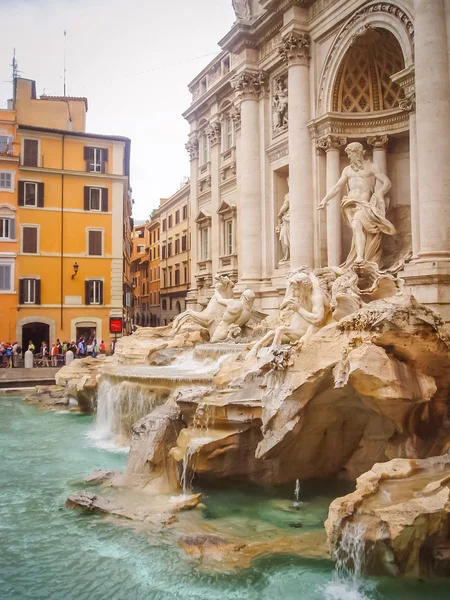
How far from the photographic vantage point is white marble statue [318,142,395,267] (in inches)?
569

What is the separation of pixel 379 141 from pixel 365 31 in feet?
8.81

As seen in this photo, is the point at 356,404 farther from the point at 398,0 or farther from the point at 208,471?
the point at 398,0

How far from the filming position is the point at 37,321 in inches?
1085

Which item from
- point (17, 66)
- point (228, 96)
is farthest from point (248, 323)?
point (17, 66)

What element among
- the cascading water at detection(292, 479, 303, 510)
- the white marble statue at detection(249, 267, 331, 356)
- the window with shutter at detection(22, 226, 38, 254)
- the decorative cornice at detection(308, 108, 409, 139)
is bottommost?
the cascading water at detection(292, 479, 303, 510)

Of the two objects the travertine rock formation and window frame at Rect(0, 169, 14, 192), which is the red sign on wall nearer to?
window frame at Rect(0, 169, 14, 192)

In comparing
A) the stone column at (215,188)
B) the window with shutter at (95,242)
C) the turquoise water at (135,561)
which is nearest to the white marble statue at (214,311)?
the stone column at (215,188)

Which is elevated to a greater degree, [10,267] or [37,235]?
[37,235]

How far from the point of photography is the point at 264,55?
63.6 ft

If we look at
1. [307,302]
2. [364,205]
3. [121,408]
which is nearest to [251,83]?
[364,205]

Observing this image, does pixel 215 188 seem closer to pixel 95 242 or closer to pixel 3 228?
pixel 95 242

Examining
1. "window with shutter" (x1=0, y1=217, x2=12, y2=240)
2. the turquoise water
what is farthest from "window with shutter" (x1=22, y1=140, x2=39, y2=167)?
the turquoise water

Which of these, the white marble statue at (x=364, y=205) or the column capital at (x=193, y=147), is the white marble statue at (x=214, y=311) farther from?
the column capital at (x=193, y=147)

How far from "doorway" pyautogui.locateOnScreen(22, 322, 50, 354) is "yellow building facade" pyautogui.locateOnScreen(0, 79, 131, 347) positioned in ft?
0.15
